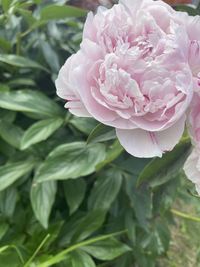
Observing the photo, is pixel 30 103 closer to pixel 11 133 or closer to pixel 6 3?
pixel 11 133

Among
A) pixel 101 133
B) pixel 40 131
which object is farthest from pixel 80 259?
pixel 101 133

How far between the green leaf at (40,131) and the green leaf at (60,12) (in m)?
0.20

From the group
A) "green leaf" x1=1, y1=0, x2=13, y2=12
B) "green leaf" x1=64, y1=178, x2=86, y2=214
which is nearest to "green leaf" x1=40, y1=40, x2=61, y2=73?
"green leaf" x1=1, y1=0, x2=13, y2=12

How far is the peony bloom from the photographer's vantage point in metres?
0.46

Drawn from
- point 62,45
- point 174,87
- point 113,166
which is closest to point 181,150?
point 174,87

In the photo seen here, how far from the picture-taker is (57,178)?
94 cm

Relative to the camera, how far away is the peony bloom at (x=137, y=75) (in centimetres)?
46

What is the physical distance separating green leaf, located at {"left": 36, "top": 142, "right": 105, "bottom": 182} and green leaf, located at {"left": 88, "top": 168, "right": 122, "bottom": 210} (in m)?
0.10

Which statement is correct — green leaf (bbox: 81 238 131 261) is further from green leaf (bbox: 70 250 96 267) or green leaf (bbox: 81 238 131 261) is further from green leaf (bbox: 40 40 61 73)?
green leaf (bbox: 40 40 61 73)

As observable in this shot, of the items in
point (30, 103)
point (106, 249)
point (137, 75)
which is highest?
point (137, 75)

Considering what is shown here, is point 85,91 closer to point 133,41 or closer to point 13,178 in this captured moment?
point 133,41

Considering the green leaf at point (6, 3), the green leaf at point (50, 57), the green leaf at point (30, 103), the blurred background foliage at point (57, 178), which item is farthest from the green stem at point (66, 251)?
the green leaf at point (6, 3)

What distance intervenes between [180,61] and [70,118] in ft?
2.06

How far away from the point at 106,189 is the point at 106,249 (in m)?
0.12
